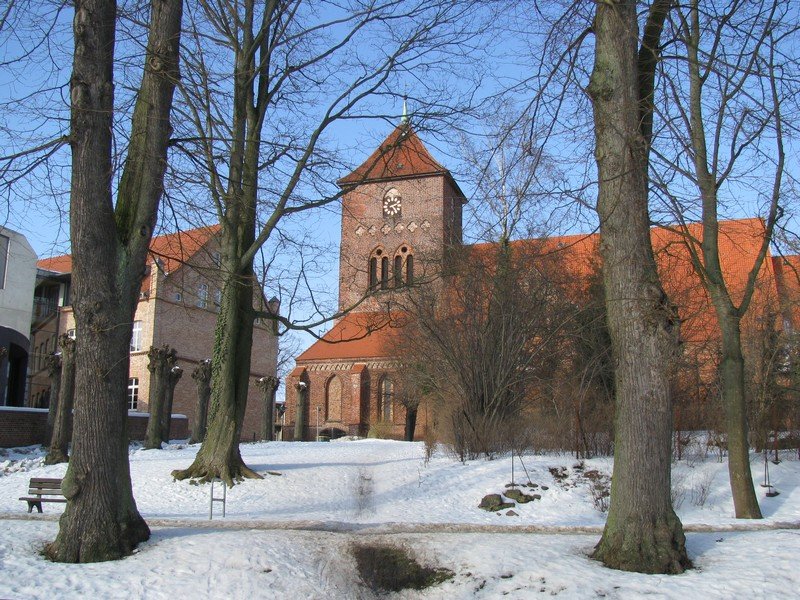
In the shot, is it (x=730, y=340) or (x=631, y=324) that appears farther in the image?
(x=730, y=340)

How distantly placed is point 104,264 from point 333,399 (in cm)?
4117

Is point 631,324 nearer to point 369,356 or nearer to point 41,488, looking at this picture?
point 41,488

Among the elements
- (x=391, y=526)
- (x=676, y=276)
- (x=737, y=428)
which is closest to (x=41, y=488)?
(x=391, y=526)

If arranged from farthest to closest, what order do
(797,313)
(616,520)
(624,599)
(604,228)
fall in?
(797,313) < (604,228) < (616,520) < (624,599)

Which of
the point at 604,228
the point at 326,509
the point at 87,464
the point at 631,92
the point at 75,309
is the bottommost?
the point at 326,509

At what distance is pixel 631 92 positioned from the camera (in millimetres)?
8758

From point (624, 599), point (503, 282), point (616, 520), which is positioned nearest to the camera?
point (624, 599)

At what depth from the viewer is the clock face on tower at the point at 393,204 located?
4992 centimetres

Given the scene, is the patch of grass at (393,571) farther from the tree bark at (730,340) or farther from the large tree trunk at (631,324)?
the tree bark at (730,340)

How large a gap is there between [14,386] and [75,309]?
32.0m

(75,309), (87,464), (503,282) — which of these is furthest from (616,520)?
(503,282)

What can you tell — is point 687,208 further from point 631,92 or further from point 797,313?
point 797,313

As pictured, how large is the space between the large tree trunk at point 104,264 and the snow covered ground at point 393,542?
1.53 feet

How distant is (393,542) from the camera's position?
883 centimetres
